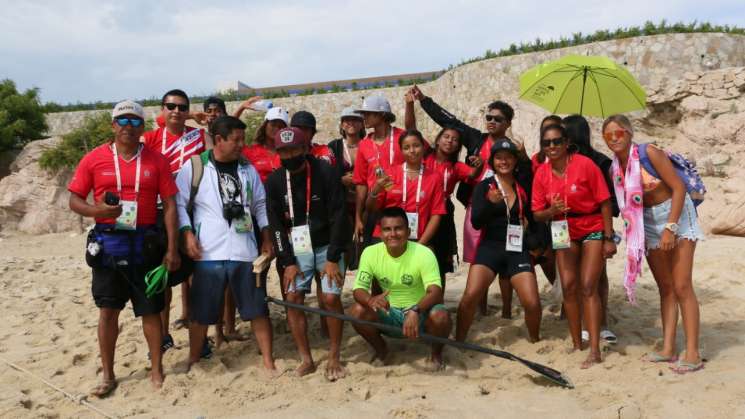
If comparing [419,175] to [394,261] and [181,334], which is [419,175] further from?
[181,334]

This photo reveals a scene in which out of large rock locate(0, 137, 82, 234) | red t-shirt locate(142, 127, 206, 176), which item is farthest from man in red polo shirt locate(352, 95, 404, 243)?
large rock locate(0, 137, 82, 234)

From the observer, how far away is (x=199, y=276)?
3.93 meters

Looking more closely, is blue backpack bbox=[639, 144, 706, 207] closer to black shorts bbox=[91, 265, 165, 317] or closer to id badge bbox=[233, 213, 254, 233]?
id badge bbox=[233, 213, 254, 233]

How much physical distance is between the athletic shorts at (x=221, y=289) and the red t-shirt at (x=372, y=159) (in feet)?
3.69

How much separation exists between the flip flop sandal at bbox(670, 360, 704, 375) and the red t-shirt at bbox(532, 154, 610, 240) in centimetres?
99

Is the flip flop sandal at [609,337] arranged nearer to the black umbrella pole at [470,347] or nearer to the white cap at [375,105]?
the black umbrella pole at [470,347]

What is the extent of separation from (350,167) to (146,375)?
7.52 ft

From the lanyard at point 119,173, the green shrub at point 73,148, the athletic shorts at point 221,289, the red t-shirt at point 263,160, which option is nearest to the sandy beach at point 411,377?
the athletic shorts at point 221,289

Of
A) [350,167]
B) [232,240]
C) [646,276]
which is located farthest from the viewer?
[646,276]

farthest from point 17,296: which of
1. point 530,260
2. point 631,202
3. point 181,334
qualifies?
point 631,202

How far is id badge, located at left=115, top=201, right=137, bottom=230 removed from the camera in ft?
12.1

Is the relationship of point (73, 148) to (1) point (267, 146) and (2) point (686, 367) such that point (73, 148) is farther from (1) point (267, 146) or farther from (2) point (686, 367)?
(2) point (686, 367)

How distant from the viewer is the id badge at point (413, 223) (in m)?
4.24

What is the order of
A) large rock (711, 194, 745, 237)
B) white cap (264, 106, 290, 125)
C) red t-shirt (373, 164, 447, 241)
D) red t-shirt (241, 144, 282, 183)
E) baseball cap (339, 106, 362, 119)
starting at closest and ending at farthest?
red t-shirt (373, 164, 447, 241), white cap (264, 106, 290, 125), red t-shirt (241, 144, 282, 183), baseball cap (339, 106, 362, 119), large rock (711, 194, 745, 237)
